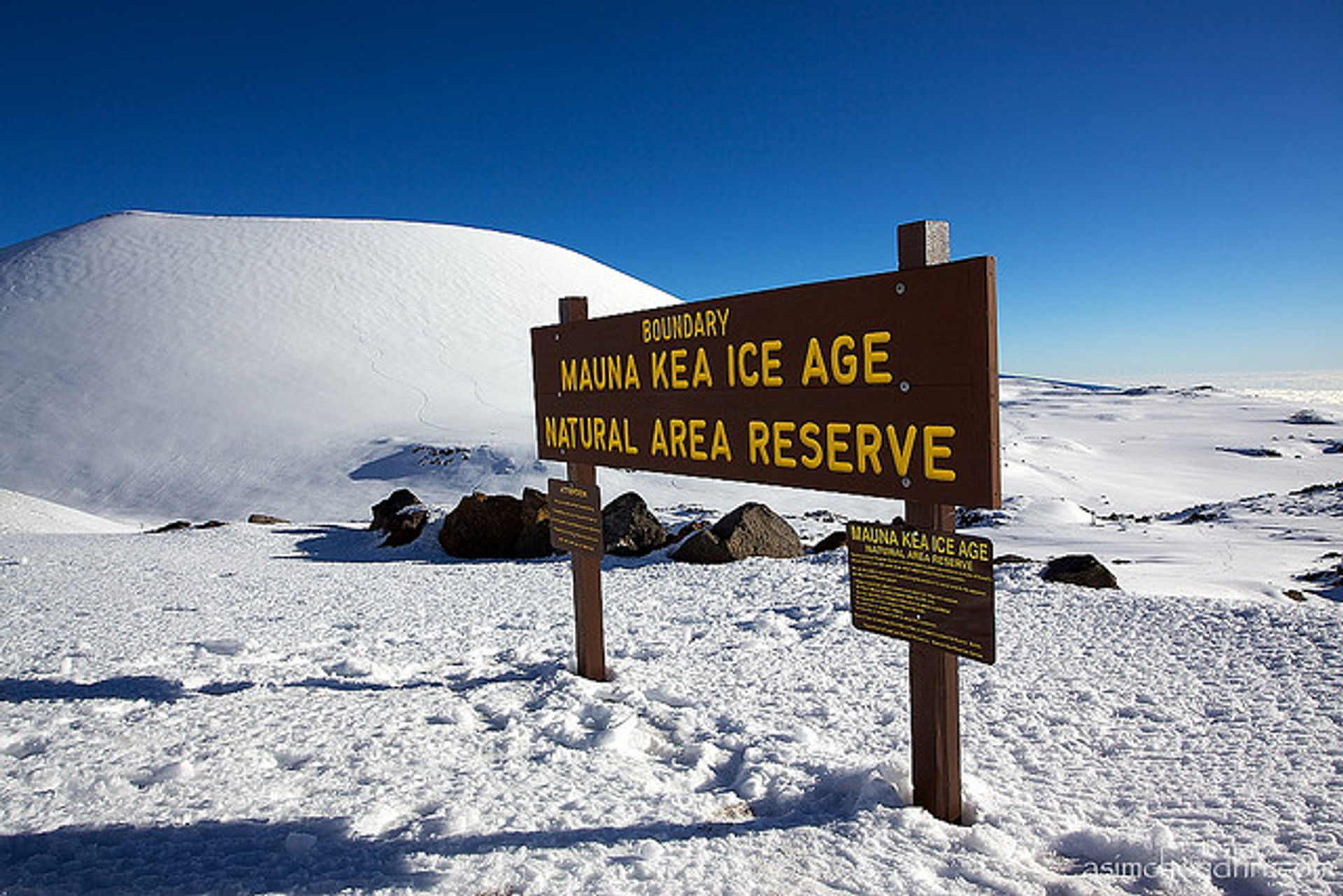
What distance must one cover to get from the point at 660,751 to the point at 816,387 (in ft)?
6.32

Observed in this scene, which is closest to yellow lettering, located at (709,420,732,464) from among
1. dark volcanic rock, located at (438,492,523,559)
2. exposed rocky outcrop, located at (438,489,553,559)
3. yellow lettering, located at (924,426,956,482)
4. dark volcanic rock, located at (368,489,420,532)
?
yellow lettering, located at (924,426,956,482)

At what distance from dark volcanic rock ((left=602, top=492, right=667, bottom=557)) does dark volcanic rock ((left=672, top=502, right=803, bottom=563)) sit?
0.56 metres

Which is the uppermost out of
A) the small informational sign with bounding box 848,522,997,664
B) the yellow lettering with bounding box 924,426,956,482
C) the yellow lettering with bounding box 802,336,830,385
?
the yellow lettering with bounding box 802,336,830,385

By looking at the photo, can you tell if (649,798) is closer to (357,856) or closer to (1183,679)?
(357,856)

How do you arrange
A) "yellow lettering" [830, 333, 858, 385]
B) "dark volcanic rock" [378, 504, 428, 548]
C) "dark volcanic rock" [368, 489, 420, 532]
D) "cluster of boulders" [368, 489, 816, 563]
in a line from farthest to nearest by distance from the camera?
"dark volcanic rock" [368, 489, 420, 532]
"dark volcanic rock" [378, 504, 428, 548]
"cluster of boulders" [368, 489, 816, 563]
"yellow lettering" [830, 333, 858, 385]

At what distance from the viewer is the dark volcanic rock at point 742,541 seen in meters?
9.12

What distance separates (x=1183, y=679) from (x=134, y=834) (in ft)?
17.1

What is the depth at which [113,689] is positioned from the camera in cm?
506

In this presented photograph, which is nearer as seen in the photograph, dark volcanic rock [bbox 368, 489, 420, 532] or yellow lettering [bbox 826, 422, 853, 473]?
yellow lettering [bbox 826, 422, 853, 473]

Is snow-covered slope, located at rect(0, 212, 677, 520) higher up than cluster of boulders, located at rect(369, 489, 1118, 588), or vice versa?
snow-covered slope, located at rect(0, 212, 677, 520)

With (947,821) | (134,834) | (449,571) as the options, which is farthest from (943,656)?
(449,571)

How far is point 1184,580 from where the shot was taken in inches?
332

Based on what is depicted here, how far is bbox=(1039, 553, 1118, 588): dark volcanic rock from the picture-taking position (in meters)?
7.31

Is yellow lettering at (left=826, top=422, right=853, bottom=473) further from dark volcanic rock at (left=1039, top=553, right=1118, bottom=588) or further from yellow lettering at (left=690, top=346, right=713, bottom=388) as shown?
dark volcanic rock at (left=1039, top=553, right=1118, bottom=588)
